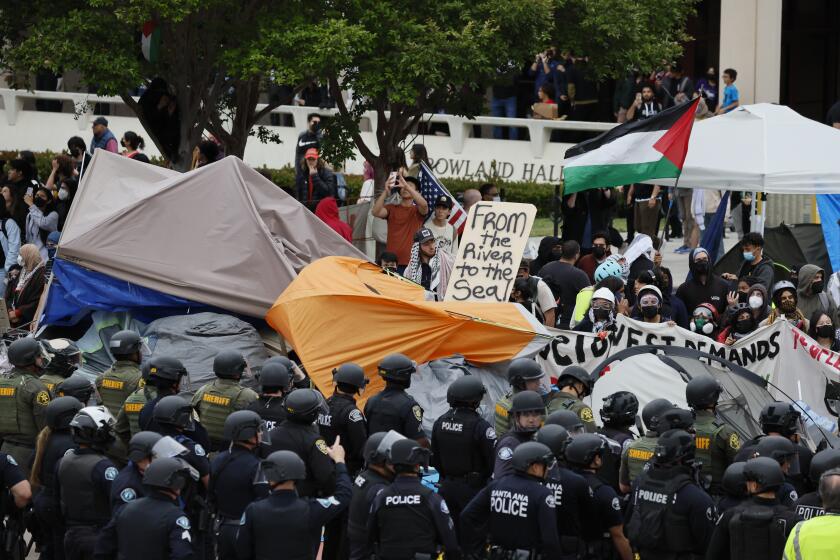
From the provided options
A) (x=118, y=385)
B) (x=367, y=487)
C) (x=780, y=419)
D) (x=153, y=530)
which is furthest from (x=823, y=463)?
(x=118, y=385)

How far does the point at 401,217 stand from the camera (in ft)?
54.6

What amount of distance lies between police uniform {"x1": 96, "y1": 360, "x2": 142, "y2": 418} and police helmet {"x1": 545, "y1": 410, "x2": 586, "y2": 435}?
10.8 ft

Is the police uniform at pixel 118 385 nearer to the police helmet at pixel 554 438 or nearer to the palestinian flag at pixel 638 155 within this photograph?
the police helmet at pixel 554 438

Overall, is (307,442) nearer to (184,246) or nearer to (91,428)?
(91,428)

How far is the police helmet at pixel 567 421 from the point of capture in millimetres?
9836

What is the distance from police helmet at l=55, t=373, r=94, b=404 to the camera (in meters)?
10.6

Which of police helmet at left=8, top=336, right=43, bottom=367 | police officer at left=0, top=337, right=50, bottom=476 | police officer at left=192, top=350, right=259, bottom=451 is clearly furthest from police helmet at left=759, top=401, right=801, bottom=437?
police helmet at left=8, top=336, right=43, bottom=367

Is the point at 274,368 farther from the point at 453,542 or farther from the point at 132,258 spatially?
the point at 132,258

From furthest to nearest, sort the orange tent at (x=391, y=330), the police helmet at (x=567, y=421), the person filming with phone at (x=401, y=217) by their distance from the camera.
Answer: the person filming with phone at (x=401, y=217) → the orange tent at (x=391, y=330) → the police helmet at (x=567, y=421)

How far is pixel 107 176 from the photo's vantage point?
50.8ft

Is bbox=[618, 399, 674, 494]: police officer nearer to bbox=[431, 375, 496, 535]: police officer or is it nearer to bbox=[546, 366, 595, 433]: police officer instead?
bbox=[546, 366, 595, 433]: police officer

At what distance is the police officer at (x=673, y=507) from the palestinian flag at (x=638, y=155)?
24.1 feet

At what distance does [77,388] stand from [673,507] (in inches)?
164

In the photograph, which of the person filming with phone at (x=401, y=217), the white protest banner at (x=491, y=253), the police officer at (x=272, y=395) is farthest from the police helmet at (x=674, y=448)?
the person filming with phone at (x=401, y=217)
